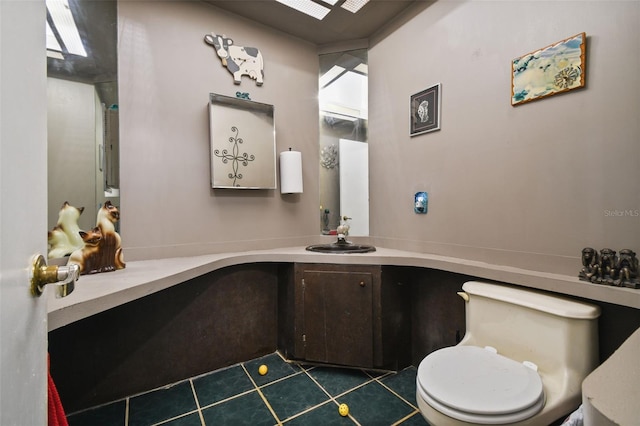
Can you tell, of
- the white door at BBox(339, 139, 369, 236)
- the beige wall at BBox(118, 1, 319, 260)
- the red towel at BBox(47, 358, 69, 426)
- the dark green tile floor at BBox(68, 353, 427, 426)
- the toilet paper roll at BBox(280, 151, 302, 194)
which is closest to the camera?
the red towel at BBox(47, 358, 69, 426)

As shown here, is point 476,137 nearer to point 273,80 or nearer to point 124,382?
point 273,80

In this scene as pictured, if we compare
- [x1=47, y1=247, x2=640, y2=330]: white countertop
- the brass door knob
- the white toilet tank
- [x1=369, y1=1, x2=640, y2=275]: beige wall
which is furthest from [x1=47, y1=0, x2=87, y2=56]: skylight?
the white toilet tank

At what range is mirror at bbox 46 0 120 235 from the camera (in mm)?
1476

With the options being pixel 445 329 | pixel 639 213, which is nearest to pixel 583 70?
pixel 639 213

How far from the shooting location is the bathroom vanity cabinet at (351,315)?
72.9 inches

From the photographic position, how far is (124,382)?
169 centimetres

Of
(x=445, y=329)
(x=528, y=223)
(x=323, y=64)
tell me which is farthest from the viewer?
(x=323, y=64)

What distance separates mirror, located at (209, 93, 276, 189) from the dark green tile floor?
135 centimetres

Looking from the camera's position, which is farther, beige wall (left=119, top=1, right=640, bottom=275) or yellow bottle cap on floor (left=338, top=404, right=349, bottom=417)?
yellow bottle cap on floor (left=338, top=404, right=349, bottom=417)

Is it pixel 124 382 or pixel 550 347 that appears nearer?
pixel 550 347

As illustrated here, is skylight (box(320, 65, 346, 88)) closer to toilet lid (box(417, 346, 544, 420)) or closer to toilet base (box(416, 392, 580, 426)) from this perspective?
toilet lid (box(417, 346, 544, 420))

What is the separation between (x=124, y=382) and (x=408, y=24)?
10.0 feet

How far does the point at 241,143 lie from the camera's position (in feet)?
7.01

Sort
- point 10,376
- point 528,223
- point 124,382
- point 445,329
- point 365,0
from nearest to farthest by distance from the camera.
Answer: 1. point 10,376
2. point 528,223
3. point 124,382
4. point 445,329
5. point 365,0
